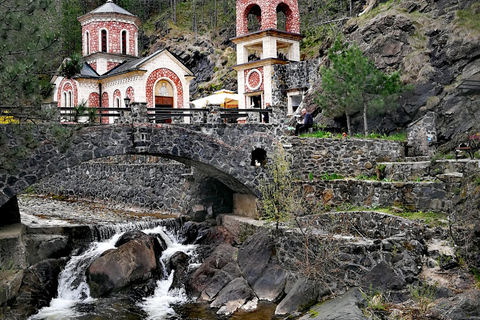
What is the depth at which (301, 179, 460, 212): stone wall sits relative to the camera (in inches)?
525

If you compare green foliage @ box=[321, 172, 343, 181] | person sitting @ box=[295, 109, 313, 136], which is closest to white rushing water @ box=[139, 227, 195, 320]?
green foliage @ box=[321, 172, 343, 181]

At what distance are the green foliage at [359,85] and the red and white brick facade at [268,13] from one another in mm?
11658

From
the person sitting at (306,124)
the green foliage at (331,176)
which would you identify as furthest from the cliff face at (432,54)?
the green foliage at (331,176)

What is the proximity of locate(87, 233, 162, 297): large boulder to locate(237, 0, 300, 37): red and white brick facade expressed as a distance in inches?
817

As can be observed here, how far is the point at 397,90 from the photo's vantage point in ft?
70.1

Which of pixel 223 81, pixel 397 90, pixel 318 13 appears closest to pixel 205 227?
pixel 397 90

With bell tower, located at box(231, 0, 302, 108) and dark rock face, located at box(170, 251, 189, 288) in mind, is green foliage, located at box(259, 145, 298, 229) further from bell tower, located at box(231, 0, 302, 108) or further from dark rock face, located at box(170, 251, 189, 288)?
bell tower, located at box(231, 0, 302, 108)

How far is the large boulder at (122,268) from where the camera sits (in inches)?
590

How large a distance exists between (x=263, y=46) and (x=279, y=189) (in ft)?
57.2

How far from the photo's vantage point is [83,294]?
14961 millimetres

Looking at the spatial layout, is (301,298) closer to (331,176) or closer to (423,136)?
(331,176)

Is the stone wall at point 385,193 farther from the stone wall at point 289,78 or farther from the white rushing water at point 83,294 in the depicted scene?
the stone wall at point 289,78

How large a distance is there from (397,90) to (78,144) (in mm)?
13887

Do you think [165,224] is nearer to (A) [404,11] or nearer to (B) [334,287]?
(B) [334,287]
